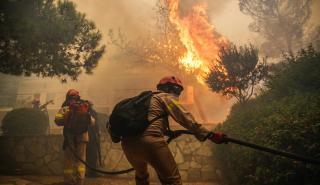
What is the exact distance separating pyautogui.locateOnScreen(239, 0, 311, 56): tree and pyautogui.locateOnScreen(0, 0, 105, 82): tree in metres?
23.3

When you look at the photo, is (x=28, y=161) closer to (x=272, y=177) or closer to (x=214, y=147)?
(x=214, y=147)

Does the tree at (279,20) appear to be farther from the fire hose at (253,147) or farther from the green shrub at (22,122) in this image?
the fire hose at (253,147)

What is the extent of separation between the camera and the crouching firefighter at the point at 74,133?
7.01m

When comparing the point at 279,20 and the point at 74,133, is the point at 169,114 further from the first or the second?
the point at 279,20

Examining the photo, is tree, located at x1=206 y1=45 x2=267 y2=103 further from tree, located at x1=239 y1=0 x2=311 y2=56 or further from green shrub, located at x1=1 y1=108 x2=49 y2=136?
tree, located at x1=239 y1=0 x2=311 y2=56

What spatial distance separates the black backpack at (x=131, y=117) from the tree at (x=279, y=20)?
2791 cm

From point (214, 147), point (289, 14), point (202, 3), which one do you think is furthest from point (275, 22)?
point (214, 147)

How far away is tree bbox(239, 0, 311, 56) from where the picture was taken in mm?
28859

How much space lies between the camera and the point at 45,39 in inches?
356

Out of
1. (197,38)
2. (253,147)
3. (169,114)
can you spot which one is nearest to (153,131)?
(169,114)

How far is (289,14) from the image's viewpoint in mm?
29906

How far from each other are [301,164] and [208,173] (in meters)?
5.45

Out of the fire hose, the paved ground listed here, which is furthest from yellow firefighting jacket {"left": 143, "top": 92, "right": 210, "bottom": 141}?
the paved ground

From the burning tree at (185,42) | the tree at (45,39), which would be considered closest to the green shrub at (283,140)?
the tree at (45,39)
